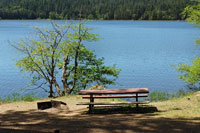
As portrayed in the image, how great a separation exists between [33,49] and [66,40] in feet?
6.71

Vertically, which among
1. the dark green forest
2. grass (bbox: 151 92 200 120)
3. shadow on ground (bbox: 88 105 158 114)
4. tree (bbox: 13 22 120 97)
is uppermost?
the dark green forest

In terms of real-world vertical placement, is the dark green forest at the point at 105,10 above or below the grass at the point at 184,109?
above

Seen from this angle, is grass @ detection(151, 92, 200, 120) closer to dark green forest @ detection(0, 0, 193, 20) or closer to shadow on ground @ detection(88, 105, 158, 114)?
shadow on ground @ detection(88, 105, 158, 114)

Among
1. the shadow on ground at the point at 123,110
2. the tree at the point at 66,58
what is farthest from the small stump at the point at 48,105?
the tree at the point at 66,58

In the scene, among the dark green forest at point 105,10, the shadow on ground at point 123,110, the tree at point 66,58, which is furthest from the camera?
the dark green forest at point 105,10

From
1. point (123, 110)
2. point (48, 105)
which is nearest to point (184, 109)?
point (123, 110)

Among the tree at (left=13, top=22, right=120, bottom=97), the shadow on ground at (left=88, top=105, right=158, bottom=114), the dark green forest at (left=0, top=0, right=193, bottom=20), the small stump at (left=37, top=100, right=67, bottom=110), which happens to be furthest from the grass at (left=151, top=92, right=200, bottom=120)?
the dark green forest at (left=0, top=0, right=193, bottom=20)

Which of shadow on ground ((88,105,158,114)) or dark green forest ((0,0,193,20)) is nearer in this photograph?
shadow on ground ((88,105,158,114))

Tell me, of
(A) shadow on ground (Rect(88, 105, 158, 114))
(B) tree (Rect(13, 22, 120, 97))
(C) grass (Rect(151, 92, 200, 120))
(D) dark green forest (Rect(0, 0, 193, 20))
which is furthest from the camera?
(D) dark green forest (Rect(0, 0, 193, 20))

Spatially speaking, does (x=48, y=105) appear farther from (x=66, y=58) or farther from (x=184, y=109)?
(x=66, y=58)

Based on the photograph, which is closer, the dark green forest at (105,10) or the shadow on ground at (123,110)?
the shadow on ground at (123,110)

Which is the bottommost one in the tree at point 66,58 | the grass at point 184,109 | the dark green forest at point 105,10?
the grass at point 184,109

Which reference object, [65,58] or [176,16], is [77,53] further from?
[176,16]

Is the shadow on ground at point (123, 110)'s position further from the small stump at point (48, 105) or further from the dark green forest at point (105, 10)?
the dark green forest at point (105, 10)
